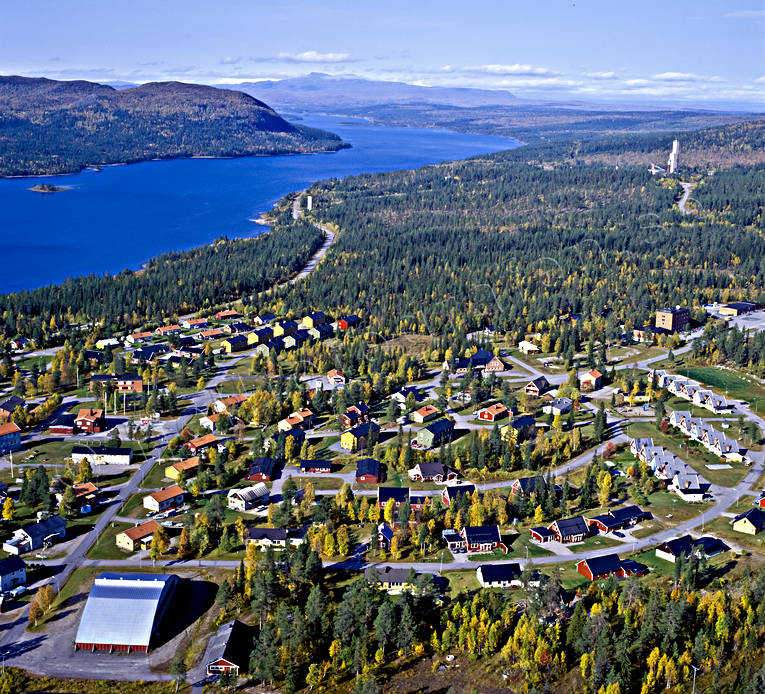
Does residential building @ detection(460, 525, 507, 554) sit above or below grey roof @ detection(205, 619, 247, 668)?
above

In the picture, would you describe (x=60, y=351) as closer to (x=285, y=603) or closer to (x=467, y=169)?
(x=285, y=603)

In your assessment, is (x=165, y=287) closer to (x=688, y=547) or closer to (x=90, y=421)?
(x=90, y=421)

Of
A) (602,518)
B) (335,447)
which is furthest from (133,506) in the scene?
(602,518)

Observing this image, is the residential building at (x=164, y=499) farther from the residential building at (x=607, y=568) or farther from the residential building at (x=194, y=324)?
the residential building at (x=194, y=324)

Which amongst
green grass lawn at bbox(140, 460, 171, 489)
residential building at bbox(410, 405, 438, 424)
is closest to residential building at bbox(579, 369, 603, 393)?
residential building at bbox(410, 405, 438, 424)

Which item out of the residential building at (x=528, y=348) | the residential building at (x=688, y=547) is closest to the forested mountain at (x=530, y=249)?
the residential building at (x=528, y=348)

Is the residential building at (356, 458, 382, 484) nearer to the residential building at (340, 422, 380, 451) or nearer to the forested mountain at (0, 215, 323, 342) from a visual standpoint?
the residential building at (340, 422, 380, 451)
